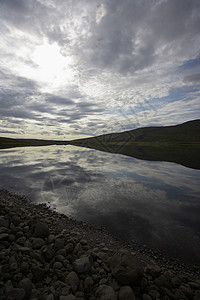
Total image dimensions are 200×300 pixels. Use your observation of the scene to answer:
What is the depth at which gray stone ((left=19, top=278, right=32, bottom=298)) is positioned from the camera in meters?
4.85

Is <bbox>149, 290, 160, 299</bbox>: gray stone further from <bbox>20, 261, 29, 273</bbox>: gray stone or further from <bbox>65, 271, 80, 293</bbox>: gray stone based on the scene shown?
<bbox>20, 261, 29, 273</bbox>: gray stone

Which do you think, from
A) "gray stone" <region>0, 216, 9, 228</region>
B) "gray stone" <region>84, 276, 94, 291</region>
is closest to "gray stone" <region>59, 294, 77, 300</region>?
"gray stone" <region>84, 276, 94, 291</region>

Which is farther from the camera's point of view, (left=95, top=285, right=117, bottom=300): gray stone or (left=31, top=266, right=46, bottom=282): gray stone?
(left=31, top=266, right=46, bottom=282): gray stone

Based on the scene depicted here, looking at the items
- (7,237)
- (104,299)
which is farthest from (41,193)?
(104,299)

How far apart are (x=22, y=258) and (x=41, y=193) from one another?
40.0 feet

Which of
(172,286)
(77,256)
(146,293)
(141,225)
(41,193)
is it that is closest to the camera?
(146,293)

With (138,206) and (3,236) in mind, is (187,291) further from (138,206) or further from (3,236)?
(138,206)

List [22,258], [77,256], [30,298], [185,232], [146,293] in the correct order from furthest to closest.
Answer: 1. [185,232]
2. [77,256]
3. [22,258]
4. [146,293]
5. [30,298]

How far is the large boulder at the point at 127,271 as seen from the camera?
5.50m

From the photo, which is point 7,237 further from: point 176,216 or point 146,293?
point 176,216

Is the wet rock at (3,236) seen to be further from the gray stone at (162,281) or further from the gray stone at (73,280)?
the gray stone at (162,281)

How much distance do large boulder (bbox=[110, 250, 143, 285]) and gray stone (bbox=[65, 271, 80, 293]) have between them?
4.76 feet

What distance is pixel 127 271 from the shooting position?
5598 millimetres

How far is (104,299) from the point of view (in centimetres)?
482
